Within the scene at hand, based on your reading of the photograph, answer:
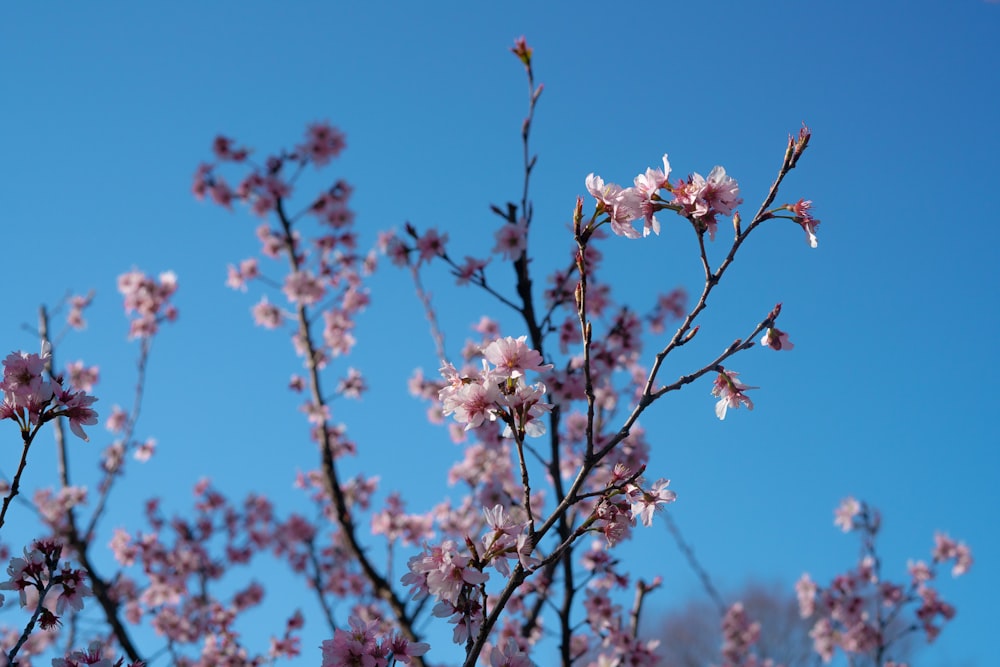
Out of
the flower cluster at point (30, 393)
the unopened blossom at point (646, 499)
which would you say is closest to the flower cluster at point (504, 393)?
the unopened blossom at point (646, 499)

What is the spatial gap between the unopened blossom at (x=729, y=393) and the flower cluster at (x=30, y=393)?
188cm

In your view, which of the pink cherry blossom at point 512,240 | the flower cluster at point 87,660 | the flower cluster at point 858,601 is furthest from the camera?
the flower cluster at point 858,601

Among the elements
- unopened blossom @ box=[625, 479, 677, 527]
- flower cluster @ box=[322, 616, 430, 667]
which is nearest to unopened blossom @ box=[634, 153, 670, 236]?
unopened blossom @ box=[625, 479, 677, 527]

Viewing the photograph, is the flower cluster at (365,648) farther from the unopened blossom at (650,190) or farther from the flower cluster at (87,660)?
the unopened blossom at (650,190)

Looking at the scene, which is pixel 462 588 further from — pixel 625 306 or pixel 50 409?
pixel 625 306

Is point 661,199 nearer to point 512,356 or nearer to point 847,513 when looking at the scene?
point 512,356

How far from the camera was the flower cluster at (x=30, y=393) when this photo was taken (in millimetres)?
2139

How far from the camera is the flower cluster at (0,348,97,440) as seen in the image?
84.2 inches

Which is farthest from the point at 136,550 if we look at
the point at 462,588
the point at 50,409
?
the point at 462,588

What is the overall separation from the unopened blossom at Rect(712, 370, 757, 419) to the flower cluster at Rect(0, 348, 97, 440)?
1.88 meters

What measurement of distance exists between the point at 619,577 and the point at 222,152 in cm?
594

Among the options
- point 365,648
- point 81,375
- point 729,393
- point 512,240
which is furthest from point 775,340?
point 81,375

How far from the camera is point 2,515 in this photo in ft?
6.70

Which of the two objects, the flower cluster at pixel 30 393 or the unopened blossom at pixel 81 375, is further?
the unopened blossom at pixel 81 375
